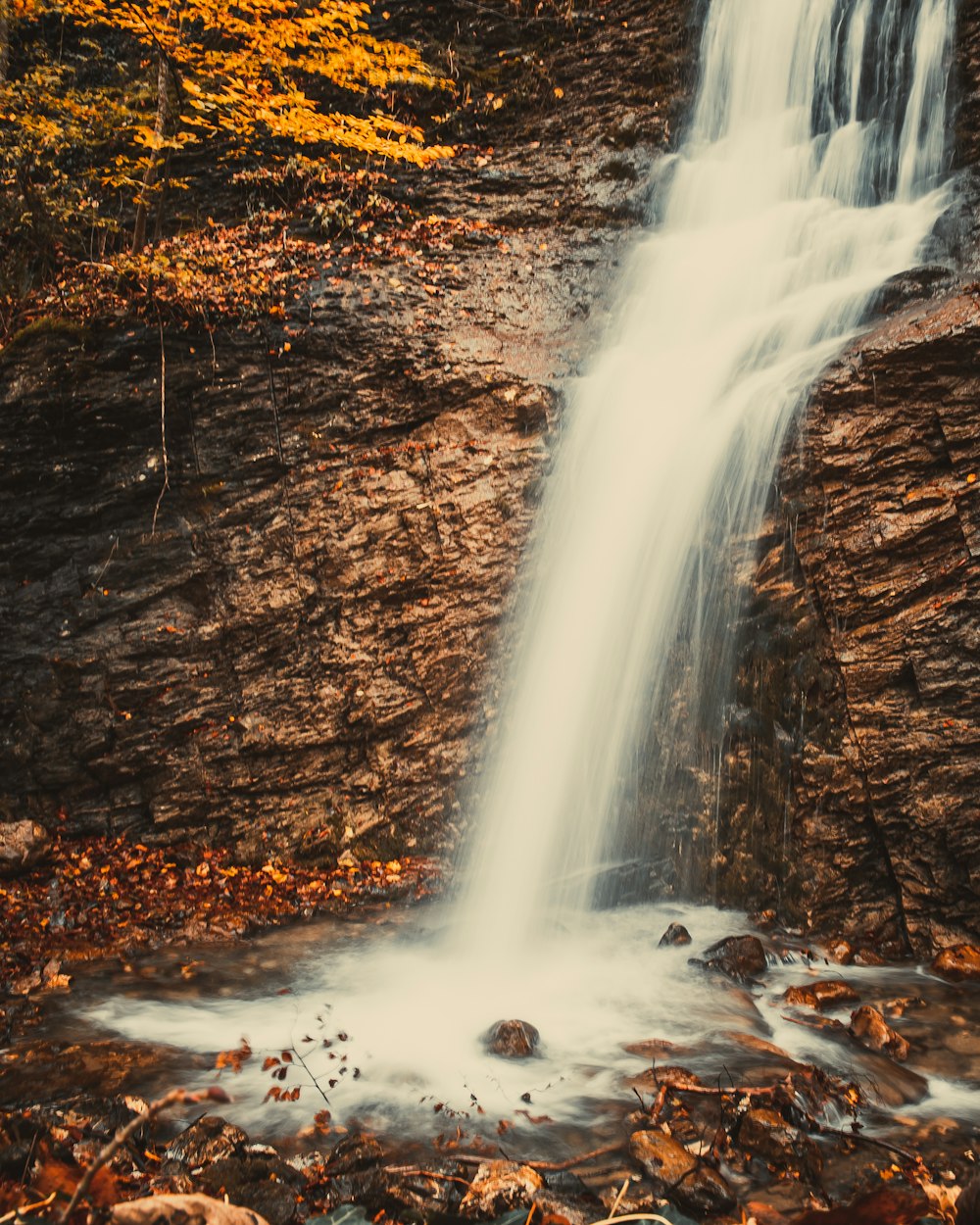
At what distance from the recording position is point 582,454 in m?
6.89

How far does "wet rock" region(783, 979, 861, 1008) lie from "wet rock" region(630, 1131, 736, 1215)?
64.8 inches

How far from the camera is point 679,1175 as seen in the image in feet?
9.30

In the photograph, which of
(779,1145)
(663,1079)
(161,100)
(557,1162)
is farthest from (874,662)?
(161,100)

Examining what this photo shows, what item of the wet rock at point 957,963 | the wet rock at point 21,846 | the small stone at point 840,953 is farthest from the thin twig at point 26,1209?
the wet rock at point 957,963

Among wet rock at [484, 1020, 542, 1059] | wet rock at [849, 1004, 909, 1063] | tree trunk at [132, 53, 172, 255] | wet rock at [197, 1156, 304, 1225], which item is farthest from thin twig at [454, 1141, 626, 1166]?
tree trunk at [132, 53, 172, 255]

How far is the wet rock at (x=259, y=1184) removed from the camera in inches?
103

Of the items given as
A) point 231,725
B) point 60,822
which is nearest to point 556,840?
point 231,725

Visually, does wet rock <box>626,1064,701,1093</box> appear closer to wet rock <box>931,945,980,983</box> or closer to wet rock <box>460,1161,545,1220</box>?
wet rock <box>460,1161,545,1220</box>

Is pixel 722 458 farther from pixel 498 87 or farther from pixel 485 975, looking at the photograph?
pixel 498 87

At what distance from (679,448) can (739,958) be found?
3.96m

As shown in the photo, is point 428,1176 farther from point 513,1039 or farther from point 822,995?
point 822,995

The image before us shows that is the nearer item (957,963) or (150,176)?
(957,963)

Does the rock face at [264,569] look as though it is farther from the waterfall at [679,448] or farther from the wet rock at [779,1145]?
the wet rock at [779,1145]

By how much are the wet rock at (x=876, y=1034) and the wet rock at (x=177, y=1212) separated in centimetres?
306
